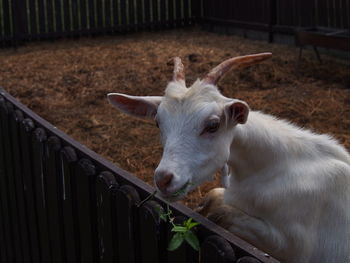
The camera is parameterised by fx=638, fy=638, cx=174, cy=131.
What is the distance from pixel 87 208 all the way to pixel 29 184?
1.11 metres

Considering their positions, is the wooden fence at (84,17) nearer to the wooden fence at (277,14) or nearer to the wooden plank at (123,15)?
the wooden plank at (123,15)

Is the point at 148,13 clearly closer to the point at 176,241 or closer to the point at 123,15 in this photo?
the point at 123,15

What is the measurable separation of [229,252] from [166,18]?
43.8ft

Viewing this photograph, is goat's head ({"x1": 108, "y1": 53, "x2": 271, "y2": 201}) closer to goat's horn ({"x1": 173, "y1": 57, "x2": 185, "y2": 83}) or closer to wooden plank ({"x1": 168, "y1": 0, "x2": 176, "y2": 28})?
goat's horn ({"x1": 173, "y1": 57, "x2": 185, "y2": 83})

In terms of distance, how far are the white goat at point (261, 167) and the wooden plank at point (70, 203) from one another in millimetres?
440

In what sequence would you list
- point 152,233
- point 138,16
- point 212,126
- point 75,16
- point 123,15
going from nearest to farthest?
point 152,233, point 212,126, point 75,16, point 123,15, point 138,16

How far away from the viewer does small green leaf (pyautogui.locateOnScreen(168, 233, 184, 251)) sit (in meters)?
2.59

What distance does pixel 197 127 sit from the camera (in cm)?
324

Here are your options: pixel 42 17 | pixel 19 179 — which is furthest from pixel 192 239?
pixel 42 17

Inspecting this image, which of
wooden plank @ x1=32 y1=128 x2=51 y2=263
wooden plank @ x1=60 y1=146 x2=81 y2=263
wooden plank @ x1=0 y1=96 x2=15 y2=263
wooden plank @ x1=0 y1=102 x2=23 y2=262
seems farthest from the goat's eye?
wooden plank @ x1=0 y1=96 x2=15 y2=263

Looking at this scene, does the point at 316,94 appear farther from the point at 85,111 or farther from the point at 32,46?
the point at 32,46

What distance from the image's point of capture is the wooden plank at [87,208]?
3518 millimetres

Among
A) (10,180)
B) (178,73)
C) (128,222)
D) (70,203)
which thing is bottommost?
(10,180)

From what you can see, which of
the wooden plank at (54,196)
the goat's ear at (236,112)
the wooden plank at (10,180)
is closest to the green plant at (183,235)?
the goat's ear at (236,112)
